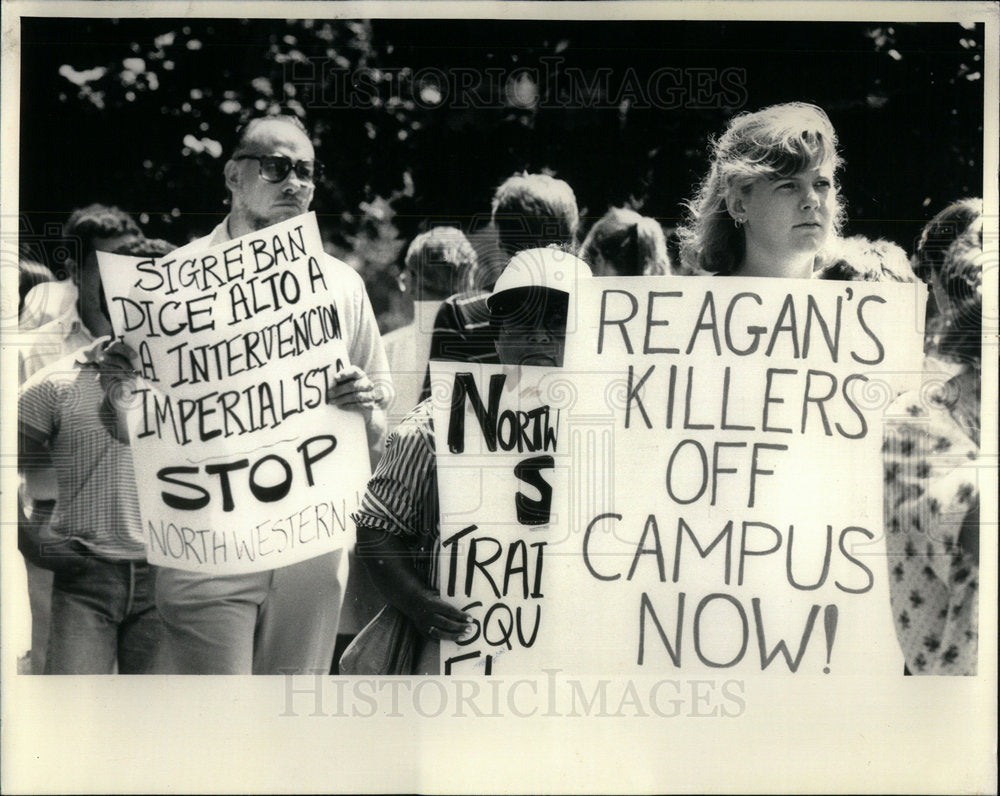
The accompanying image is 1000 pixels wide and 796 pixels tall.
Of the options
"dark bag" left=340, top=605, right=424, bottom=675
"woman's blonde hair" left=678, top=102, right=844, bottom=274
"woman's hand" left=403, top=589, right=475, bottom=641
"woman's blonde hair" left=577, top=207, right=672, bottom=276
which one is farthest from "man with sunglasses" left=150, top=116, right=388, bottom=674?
"woman's blonde hair" left=678, top=102, right=844, bottom=274

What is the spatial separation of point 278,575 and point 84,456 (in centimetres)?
105

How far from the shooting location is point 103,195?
4.32m

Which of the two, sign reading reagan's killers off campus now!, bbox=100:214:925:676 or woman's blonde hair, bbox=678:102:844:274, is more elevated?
woman's blonde hair, bbox=678:102:844:274

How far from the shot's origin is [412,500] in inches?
170

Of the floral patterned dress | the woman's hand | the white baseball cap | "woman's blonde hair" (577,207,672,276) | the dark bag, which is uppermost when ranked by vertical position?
"woman's blonde hair" (577,207,672,276)

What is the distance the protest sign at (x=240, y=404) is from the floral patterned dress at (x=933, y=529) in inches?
98.4

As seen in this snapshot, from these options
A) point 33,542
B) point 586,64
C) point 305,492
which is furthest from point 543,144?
point 33,542

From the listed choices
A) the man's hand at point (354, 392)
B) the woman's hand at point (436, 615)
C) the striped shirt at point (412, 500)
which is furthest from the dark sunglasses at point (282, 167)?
the woman's hand at point (436, 615)

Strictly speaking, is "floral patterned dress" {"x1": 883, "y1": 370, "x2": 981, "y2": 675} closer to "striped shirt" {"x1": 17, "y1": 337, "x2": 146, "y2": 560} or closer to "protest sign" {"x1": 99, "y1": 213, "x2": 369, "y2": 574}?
"protest sign" {"x1": 99, "y1": 213, "x2": 369, "y2": 574}

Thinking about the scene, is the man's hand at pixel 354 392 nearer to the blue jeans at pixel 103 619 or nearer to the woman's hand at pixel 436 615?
the woman's hand at pixel 436 615

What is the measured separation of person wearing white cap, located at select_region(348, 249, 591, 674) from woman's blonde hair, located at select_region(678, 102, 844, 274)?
564 mm

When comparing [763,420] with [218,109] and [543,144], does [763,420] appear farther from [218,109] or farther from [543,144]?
[218,109]

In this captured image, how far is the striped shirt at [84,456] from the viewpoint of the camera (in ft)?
14.1

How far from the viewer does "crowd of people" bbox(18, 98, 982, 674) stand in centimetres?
432
